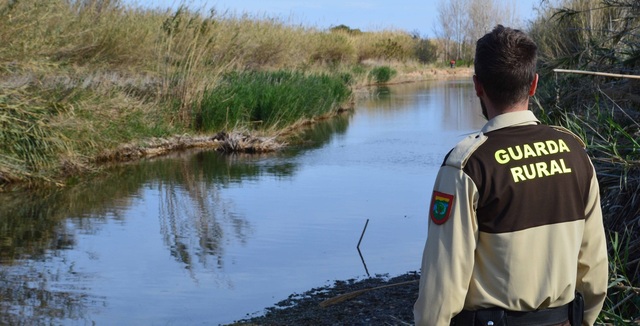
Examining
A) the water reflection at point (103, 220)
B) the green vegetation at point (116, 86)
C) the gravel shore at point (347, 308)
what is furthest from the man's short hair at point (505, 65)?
the green vegetation at point (116, 86)

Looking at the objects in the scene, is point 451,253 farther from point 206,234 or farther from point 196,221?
point 196,221

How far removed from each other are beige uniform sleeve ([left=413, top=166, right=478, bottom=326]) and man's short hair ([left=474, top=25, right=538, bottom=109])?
31 cm

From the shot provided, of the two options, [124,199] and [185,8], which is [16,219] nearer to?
[124,199]

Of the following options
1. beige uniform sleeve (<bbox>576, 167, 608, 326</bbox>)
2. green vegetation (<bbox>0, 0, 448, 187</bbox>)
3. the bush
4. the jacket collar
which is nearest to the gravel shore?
beige uniform sleeve (<bbox>576, 167, 608, 326</bbox>)

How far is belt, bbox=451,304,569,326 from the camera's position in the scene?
8.54 feet

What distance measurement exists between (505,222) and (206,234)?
6975mm

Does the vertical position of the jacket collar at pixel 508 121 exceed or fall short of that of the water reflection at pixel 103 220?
it exceeds it

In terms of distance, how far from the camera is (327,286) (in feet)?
23.4

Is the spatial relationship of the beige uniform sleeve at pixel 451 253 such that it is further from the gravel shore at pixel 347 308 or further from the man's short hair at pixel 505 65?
the gravel shore at pixel 347 308

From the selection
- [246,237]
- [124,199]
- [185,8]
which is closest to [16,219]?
[124,199]

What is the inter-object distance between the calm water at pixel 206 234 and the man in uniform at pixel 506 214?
394 cm

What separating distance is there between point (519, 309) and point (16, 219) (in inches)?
333

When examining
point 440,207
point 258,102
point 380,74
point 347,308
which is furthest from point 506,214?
point 380,74

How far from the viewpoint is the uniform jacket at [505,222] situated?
8.42 ft
